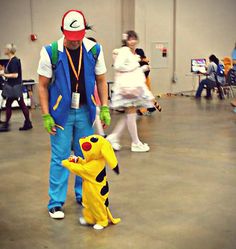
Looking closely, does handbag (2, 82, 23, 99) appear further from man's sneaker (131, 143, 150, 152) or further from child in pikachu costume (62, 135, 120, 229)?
child in pikachu costume (62, 135, 120, 229)

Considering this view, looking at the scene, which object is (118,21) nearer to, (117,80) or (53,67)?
(117,80)

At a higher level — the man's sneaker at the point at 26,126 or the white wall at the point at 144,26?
the white wall at the point at 144,26

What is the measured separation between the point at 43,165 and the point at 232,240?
2405 mm

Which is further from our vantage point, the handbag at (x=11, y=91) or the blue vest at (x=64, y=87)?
the handbag at (x=11, y=91)

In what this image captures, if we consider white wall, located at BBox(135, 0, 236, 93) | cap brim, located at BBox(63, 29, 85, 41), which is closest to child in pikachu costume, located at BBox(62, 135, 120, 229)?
cap brim, located at BBox(63, 29, 85, 41)

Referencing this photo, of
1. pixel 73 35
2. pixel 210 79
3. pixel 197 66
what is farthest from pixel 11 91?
pixel 197 66

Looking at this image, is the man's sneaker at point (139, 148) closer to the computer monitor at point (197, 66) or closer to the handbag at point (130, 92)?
the handbag at point (130, 92)

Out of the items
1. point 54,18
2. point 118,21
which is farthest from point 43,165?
point 118,21

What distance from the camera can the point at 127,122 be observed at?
5.19 meters

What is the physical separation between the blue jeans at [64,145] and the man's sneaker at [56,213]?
0.03 m

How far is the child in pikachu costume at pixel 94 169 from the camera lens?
2.98 metres

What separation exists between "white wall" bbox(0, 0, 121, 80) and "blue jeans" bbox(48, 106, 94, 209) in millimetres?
6392

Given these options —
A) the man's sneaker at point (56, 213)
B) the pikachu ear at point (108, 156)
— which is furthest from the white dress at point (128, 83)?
the pikachu ear at point (108, 156)

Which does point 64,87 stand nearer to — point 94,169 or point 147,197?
point 94,169
